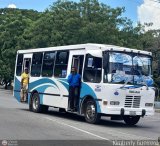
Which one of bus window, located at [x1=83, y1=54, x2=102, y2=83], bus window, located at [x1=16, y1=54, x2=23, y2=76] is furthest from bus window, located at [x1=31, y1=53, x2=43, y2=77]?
bus window, located at [x1=83, y1=54, x2=102, y2=83]

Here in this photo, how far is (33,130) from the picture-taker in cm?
1453

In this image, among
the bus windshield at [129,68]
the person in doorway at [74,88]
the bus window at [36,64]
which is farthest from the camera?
the bus window at [36,64]

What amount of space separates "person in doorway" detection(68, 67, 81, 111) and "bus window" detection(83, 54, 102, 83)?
40 centimetres

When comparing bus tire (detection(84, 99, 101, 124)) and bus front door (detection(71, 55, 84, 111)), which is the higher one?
bus front door (detection(71, 55, 84, 111))

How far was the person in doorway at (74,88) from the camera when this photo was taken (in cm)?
1859

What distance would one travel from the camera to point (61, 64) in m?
20.2

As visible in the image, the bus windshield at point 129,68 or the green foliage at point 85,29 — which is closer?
the bus windshield at point 129,68

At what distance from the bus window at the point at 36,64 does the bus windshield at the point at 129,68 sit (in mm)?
5603

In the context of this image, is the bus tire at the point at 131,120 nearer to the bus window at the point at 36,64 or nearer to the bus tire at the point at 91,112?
the bus tire at the point at 91,112

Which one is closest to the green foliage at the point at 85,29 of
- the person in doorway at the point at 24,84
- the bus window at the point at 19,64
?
the bus window at the point at 19,64

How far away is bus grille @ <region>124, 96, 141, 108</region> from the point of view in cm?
1758

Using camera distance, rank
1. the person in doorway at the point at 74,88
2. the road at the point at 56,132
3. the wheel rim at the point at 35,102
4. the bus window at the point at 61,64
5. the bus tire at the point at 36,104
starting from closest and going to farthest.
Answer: the road at the point at 56,132 → the person in doorway at the point at 74,88 → the bus window at the point at 61,64 → the bus tire at the point at 36,104 → the wheel rim at the point at 35,102

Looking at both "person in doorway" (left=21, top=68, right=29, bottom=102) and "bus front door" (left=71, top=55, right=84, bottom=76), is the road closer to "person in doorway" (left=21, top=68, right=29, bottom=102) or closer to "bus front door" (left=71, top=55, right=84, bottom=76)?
"bus front door" (left=71, top=55, right=84, bottom=76)

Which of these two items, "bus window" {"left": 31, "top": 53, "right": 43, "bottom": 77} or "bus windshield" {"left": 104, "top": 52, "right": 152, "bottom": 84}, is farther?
"bus window" {"left": 31, "top": 53, "right": 43, "bottom": 77}
